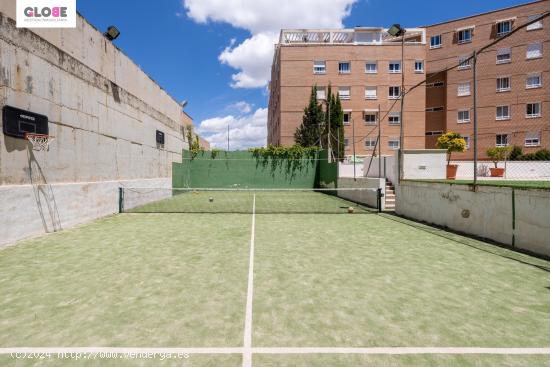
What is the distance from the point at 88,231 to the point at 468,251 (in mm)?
11284

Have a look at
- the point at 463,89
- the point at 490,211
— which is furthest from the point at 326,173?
the point at 463,89

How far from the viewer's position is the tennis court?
3217 millimetres

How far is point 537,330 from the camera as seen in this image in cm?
362

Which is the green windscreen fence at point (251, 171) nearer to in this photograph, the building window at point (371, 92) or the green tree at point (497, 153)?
the green tree at point (497, 153)

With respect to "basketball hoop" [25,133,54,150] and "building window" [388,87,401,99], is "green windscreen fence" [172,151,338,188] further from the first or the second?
"building window" [388,87,401,99]

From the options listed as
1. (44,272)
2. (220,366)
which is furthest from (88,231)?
(220,366)

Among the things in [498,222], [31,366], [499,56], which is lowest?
[31,366]

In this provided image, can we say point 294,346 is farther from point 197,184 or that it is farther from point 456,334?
point 197,184

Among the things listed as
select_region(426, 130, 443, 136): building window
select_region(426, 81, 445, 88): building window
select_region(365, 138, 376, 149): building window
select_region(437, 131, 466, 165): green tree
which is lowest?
select_region(437, 131, 466, 165): green tree

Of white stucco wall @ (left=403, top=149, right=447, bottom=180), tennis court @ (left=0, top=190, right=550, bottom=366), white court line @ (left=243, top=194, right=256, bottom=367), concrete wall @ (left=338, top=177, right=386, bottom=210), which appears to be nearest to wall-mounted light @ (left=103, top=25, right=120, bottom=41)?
tennis court @ (left=0, top=190, right=550, bottom=366)

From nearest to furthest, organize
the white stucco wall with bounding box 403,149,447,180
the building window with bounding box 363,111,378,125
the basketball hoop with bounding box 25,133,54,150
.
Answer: the basketball hoop with bounding box 25,133,54,150 → the white stucco wall with bounding box 403,149,447,180 → the building window with bounding box 363,111,378,125

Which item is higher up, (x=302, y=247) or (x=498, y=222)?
(x=498, y=222)

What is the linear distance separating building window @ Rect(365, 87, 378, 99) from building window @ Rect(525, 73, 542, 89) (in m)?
18.0

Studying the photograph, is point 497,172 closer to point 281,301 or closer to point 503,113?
point 503,113
